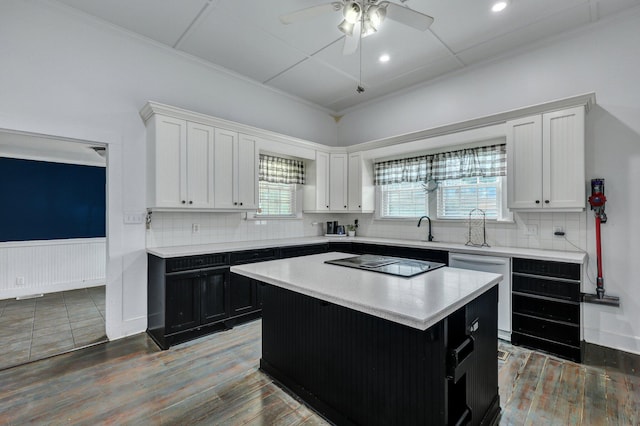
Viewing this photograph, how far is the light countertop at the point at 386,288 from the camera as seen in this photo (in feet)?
3.97

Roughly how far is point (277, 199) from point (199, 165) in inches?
58.2

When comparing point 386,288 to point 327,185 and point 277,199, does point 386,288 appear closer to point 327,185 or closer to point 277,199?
point 277,199

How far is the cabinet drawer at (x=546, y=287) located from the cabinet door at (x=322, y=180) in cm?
273

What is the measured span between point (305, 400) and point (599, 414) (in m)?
1.91

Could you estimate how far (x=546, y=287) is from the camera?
275 centimetres

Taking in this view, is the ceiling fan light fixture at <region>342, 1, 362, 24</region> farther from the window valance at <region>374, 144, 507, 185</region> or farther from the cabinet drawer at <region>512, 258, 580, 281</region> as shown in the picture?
the cabinet drawer at <region>512, 258, 580, 281</region>

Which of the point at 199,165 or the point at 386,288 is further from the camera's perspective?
the point at 199,165

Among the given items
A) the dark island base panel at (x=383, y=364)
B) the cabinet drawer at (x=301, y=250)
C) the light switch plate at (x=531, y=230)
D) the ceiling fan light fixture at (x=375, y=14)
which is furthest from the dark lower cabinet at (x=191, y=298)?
the light switch plate at (x=531, y=230)

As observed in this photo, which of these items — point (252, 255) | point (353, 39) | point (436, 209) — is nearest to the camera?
point (353, 39)

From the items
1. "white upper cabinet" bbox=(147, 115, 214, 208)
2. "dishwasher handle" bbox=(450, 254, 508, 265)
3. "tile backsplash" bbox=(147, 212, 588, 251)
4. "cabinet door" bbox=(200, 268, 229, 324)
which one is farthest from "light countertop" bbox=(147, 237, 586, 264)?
"white upper cabinet" bbox=(147, 115, 214, 208)

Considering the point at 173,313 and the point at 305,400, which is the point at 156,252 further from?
the point at 305,400

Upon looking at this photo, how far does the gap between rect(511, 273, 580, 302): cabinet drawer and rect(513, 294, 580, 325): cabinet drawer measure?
61 mm

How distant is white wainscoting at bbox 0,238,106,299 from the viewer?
4.49m

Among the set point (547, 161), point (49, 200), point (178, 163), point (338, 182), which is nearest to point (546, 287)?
point (547, 161)
